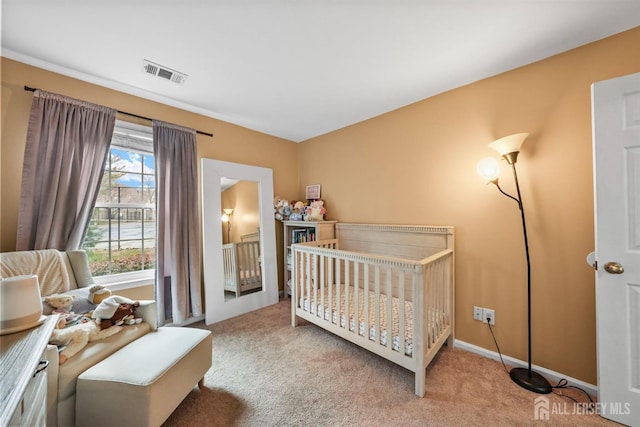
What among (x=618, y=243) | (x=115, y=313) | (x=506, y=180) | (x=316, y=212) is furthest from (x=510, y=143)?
(x=115, y=313)

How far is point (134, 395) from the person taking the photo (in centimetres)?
115

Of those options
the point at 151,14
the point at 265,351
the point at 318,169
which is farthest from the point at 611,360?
the point at 151,14

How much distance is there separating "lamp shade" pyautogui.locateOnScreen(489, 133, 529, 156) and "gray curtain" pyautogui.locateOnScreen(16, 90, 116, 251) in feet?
10.3

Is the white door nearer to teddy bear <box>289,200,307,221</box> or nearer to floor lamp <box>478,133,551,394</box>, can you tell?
floor lamp <box>478,133,551,394</box>

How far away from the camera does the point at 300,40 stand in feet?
5.10

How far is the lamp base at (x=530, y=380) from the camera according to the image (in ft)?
5.11

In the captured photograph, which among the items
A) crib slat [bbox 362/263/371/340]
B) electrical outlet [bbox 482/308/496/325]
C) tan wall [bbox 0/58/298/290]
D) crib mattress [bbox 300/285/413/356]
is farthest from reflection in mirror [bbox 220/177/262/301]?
electrical outlet [bbox 482/308/496/325]

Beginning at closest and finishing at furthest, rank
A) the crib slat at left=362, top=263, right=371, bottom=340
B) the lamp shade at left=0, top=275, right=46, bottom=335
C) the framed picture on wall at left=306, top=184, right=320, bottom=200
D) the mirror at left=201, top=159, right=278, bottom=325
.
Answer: the lamp shade at left=0, top=275, right=46, bottom=335 < the crib slat at left=362, top=263, right=371, bottom=340 < the mirror at left=201, top=159, right=278, bottom=325 < the framed picture on wall at left=306, top=184, right=320, bottom=200

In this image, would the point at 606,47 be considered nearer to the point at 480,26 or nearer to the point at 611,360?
the point at 480,26

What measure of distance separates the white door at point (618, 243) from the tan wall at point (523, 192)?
24cm

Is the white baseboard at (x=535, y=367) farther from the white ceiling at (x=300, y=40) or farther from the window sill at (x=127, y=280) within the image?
the window sill at (x=127, y=280)

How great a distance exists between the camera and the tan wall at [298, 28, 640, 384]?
1570mm

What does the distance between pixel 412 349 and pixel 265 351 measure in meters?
1.22

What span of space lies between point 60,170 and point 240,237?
1637 millimetres
